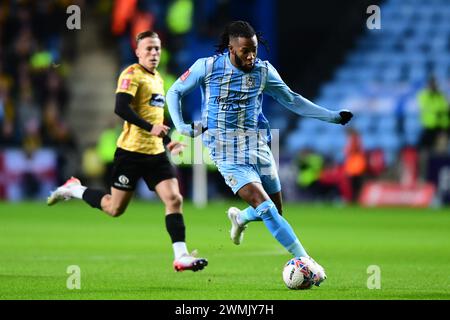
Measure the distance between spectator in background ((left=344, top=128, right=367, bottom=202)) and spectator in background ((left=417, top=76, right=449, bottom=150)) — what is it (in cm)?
146

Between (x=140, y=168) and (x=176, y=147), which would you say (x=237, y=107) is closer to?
(x=176, y=147)

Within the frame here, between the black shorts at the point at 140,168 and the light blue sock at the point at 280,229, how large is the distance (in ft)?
5.32

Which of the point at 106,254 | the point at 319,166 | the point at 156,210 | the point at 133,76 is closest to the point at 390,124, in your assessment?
the point at 319,166

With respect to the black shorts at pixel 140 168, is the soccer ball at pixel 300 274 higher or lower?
lower

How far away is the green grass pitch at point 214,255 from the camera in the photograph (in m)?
8.66

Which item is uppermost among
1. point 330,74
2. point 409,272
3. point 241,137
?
point 330,74

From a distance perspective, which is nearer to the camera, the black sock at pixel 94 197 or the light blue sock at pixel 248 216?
the light blue sock at pixel 248 216

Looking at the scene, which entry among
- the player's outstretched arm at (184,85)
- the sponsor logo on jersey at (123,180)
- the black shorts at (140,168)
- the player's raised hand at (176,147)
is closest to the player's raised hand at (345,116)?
the player's outstretched arm at (184,85)

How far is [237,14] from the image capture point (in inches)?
1021

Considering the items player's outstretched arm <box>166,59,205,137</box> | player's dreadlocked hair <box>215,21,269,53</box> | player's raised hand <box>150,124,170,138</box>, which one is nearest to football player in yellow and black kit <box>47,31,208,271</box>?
player's raised hand <box>150,124,170,138</box>

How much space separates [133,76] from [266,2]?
1322 centimetres

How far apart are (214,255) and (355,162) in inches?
432

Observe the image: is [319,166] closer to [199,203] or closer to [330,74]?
[199,203]

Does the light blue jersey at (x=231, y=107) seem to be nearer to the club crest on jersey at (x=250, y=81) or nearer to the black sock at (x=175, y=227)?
the club crest on jersey at (x=250, y=81)
